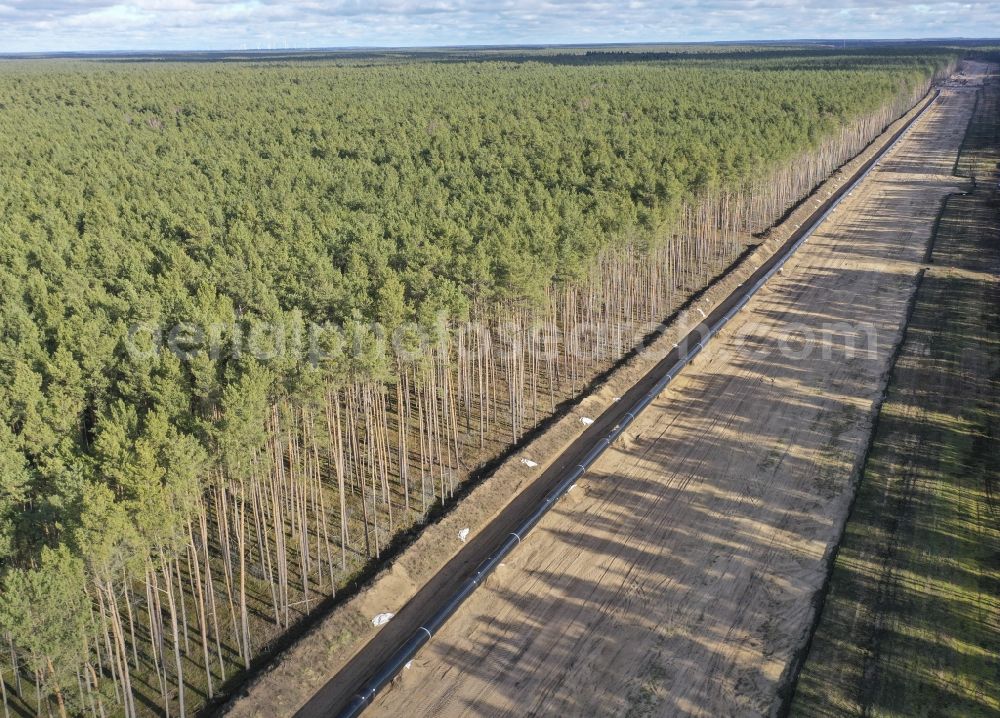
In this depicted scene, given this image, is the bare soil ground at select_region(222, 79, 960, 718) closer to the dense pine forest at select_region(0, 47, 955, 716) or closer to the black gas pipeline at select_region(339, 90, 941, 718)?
the black gas pipeline at select_region(339, 90, 941, 718)

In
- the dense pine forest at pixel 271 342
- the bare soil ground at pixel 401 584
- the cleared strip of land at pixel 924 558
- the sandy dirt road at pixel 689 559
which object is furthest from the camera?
the bare soil ground at pixel 401 584

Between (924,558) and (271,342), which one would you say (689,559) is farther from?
(271,342)

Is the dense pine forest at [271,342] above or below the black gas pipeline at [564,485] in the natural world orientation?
above

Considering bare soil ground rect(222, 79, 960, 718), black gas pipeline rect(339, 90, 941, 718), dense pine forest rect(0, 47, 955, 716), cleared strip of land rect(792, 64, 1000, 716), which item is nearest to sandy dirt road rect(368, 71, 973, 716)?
black gas pipeline rect(339, 90, 941, 718)

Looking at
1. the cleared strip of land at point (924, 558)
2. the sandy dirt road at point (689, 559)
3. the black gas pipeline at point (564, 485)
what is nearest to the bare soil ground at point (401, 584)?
the black gas pipeline at point (564, 485)

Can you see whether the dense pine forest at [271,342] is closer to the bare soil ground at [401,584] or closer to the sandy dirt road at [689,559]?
the bare soil ground at [401,584]

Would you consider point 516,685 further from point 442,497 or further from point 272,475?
point 272,475
